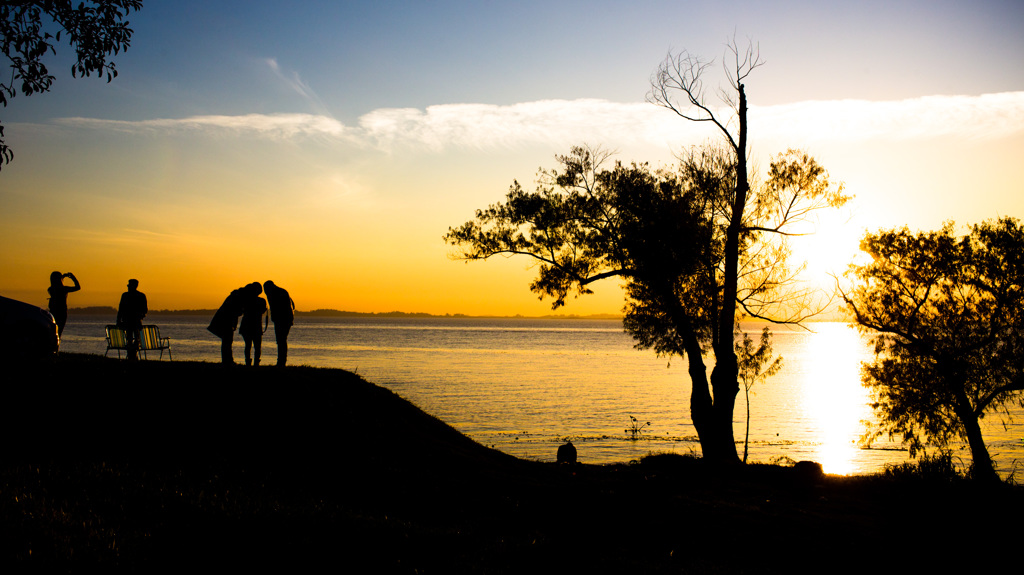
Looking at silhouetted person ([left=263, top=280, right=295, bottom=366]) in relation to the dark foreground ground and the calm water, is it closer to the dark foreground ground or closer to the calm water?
the dark foreground ground

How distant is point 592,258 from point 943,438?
56.2 ft

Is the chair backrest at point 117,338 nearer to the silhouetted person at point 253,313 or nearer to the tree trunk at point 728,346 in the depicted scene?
the silhouetted person at point 253,313

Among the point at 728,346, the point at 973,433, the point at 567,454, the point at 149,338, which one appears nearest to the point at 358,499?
the point at 567,454

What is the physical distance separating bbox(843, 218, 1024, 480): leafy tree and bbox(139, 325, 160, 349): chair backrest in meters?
27.8

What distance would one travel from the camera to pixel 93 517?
7.20m

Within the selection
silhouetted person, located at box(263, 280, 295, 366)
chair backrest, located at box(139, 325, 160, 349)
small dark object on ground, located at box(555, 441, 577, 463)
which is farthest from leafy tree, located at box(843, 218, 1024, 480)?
chair backrest, located at box(139, 325, 160, 349)

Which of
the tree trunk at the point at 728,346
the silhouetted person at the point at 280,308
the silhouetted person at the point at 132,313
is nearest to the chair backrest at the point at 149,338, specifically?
the silhouetted person at the point at 132,313

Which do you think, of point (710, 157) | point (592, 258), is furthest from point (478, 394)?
point (710, 157)

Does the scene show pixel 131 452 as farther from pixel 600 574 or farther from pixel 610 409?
pixel 610 409

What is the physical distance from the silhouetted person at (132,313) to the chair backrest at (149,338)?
23 cm

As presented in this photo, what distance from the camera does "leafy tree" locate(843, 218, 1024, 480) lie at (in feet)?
81.8

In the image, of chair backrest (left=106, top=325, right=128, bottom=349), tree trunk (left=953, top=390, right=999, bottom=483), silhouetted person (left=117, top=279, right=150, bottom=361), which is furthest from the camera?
tree trunk (left=953, top=390, right=999, bottom=483)

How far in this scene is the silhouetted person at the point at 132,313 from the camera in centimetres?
1872

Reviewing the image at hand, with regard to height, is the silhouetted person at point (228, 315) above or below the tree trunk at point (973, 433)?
above
